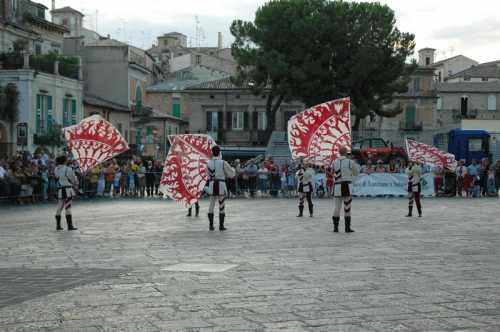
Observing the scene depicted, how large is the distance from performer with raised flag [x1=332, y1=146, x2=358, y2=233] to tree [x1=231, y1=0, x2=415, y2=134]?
36502mm

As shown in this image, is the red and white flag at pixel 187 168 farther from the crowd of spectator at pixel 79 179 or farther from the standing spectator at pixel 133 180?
the standing spectator at pixel 133 180

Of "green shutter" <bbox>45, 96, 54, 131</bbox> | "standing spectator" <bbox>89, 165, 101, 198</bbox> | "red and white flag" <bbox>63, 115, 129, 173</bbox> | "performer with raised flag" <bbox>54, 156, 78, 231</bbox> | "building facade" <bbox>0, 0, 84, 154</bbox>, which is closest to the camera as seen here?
Answer: "performer with raised flag" <bbox>54, 156, 78, 231</bbox>

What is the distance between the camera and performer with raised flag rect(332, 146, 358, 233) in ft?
57.6

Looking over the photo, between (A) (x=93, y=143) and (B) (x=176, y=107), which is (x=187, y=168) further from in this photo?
(B) (x=176, y=107)

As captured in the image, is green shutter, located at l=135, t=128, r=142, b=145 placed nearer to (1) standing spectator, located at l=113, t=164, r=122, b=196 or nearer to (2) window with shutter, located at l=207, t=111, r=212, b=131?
(2) window with shutter, located at l=207, t=111, r=212, b=131


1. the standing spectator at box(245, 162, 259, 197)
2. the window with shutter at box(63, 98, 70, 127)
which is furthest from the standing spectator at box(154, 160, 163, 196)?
the window with shutter at box(63, 98, 70, 127)

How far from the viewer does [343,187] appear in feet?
58.1

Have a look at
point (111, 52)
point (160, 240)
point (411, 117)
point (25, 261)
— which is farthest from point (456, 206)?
point (411, 117)

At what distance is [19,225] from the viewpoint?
19906 mm

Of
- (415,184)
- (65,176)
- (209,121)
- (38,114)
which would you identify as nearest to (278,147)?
(209,121)

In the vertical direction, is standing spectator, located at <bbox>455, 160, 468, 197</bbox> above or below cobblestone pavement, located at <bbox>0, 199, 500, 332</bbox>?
above

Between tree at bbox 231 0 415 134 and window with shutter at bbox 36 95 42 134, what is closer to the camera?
window with shutter at bbox 36 95 42 134

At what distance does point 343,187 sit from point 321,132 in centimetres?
779

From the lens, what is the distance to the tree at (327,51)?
54562mm
